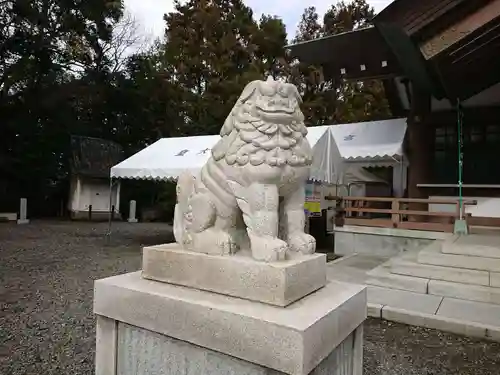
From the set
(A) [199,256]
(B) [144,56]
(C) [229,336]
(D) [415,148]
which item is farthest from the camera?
(B) [144,56]

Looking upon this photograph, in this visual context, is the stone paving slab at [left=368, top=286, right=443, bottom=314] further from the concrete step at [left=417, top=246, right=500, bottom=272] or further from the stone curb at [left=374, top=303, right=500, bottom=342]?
the concrete step at [left=417, top=246, right=500, bottom=272]

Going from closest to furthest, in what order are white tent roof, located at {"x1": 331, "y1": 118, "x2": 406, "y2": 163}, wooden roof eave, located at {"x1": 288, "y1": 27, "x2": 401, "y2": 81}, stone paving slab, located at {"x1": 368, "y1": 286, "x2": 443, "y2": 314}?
1. stone paving slab, located at {"x1": 368, "y1": 286, "x2": 443, "y2": 314}
2. wooden roof eave, located at {"x1": 288, "y1": 27, "x2": 401, "y2": 81}
3. white tent roof, located at {"x1": 331, "y1": 118, "x2": 406, "y2": 163}

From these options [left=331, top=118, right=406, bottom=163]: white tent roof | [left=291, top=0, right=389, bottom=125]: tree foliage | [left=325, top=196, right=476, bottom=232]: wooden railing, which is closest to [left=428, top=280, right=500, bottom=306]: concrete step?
[left=325, top=196, right=476, bottom=232]: wooden railing

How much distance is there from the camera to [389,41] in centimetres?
521

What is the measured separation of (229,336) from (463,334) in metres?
2.43

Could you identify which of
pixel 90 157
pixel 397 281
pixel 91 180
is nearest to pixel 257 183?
pixel 397 281

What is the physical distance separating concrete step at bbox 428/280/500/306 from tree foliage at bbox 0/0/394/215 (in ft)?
33.7

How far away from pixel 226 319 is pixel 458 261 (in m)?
3.86

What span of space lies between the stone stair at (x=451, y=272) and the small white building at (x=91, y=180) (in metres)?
A: 11.5

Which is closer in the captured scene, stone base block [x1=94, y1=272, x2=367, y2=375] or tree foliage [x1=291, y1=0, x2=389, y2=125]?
stone base block [x1=94, y1=272, x2=367, y2=375]

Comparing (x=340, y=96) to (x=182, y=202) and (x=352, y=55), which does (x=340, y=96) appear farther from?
(x=182, y=202)

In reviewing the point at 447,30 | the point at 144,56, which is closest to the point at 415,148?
the point at 447,30

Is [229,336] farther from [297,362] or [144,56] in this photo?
[144,56]

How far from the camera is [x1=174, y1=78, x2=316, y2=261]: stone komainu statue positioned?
1618 millimetres
